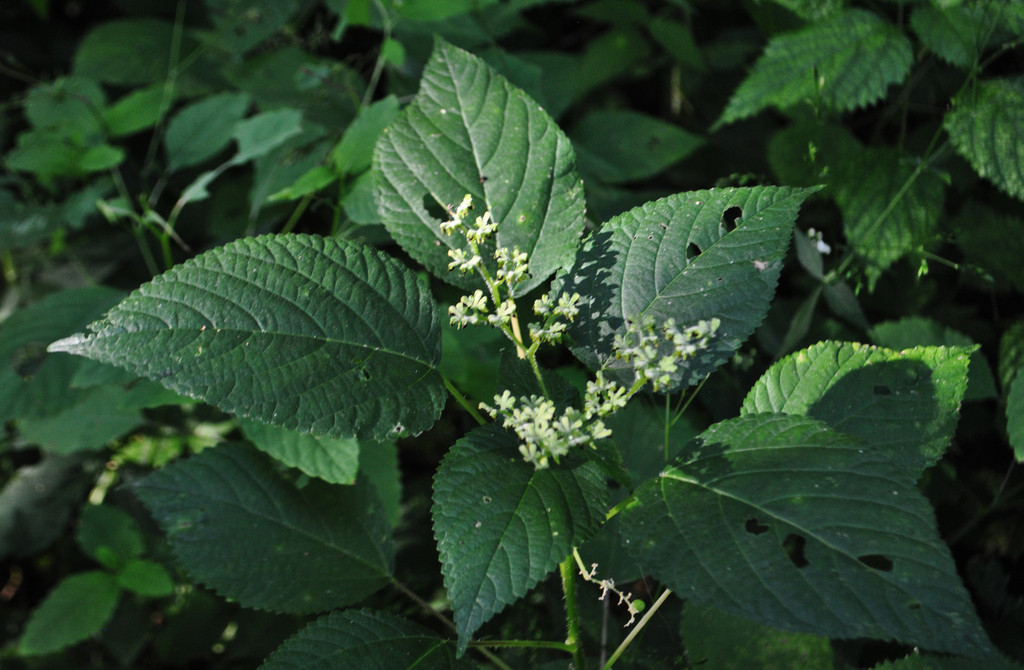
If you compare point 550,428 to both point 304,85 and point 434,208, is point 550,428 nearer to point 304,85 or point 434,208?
point 434,208

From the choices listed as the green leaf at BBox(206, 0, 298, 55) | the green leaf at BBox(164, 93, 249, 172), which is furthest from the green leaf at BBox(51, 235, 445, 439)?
the green leaf at BBox(206, 0, 298, 55)

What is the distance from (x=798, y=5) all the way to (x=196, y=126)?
1807 mm

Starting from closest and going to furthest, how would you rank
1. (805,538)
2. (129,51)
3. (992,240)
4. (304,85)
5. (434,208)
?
(805,538), (434,208), (992,240), (304,85), (129,51)

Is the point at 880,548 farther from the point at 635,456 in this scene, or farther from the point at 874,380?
the point at 635,456

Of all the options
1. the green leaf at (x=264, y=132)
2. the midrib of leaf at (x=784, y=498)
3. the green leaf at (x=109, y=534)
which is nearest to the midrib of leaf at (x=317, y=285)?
the midrib of leaf at (x=784, y=498)

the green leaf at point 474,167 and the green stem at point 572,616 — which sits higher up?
the green leaf at point 474,167

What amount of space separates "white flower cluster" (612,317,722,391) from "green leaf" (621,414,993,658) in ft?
0.42

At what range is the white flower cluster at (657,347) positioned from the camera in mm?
964

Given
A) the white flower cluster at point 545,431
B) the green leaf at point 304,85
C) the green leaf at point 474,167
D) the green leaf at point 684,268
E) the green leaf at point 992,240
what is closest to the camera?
the white flower cluster at point 545,431

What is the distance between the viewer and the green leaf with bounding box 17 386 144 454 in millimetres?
1997

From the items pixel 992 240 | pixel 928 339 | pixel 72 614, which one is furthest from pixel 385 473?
pixel 992 240

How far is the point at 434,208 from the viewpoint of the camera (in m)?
1.27

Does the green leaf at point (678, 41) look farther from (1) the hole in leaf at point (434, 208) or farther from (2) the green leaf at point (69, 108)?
(2) the green leaf at point (69, 108)

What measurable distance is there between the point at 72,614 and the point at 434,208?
67.0 inches
